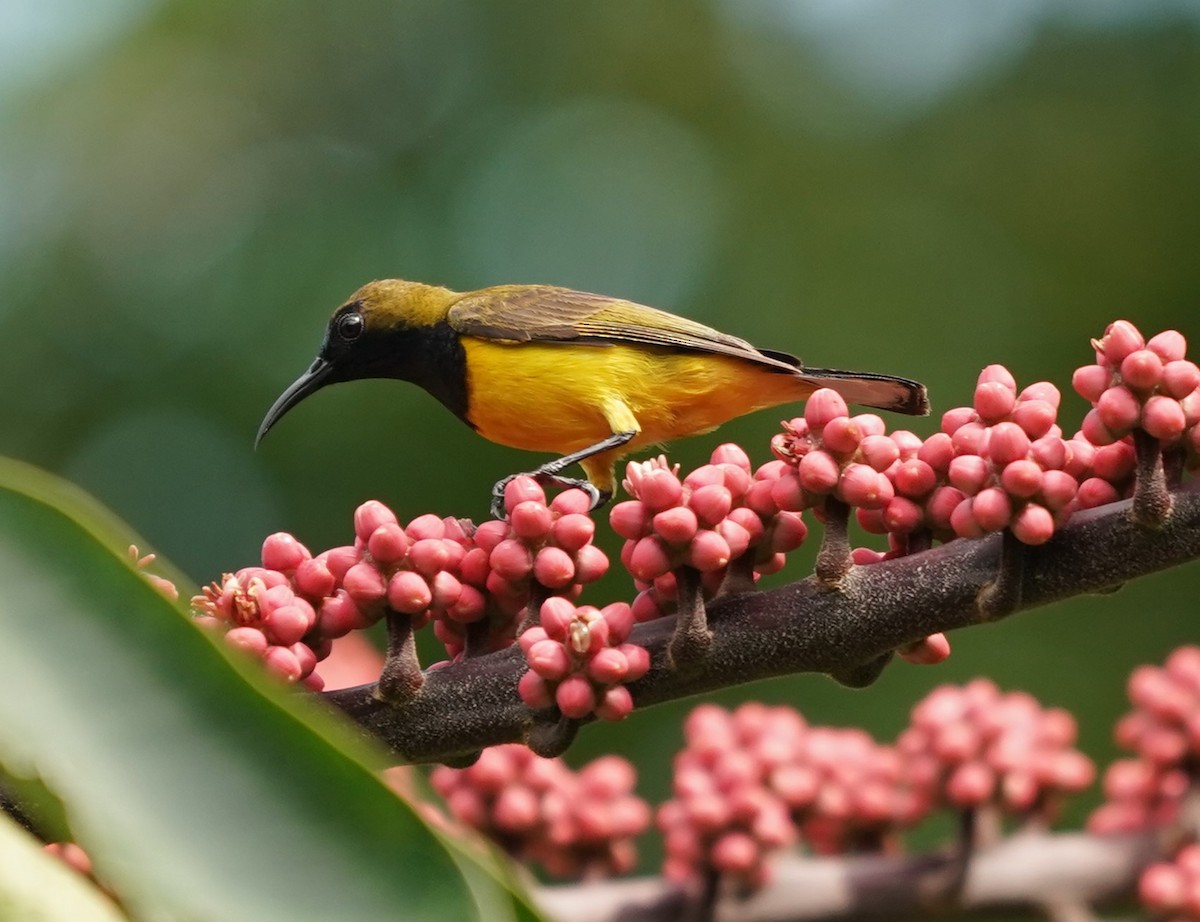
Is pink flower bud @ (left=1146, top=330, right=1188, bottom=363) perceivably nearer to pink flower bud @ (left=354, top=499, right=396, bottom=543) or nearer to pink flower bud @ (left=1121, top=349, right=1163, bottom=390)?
pink flower bud @ (left=1121, top=349, right=1163, bottom=390)

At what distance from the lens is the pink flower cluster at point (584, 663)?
5.49 feet

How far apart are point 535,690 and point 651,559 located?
0.20m

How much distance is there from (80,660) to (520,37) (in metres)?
9.17

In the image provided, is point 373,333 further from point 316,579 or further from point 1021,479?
point 1021,479

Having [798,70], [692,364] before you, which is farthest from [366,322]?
[798,70]

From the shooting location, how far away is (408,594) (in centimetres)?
181

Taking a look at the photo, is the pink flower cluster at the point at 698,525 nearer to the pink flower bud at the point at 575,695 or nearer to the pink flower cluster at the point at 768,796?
the pink flower bud at the point at 575,695

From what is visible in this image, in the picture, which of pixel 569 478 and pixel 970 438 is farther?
pixel 569 478

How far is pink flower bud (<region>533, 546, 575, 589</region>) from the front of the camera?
1843mm

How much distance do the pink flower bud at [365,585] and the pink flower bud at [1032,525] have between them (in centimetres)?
74

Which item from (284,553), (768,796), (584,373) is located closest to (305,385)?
(584,373)

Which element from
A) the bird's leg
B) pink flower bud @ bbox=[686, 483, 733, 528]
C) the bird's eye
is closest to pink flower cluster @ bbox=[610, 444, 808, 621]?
pink flower bud @ bbox=[686, 483, 733, 528]

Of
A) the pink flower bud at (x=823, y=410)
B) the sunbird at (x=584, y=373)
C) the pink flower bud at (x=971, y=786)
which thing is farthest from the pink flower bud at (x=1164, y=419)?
the sunbird at (x=584, y=373)

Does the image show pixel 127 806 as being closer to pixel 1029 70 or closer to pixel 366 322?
pixel 366 322
